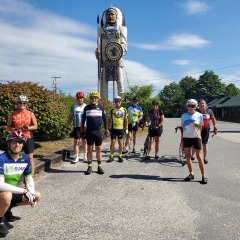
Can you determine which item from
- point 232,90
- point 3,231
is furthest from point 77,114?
point 232,90

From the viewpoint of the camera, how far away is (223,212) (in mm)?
4750

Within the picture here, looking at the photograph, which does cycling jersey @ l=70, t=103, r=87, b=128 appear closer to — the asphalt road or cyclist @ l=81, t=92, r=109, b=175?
cyclist @ l=81, t=92, r=109, b=175

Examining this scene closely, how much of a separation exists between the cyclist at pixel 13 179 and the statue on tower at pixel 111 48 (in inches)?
948

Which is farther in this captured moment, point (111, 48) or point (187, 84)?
point (187, 84)

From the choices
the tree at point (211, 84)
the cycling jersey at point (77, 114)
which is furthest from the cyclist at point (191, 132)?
the tree at point (211, 84)

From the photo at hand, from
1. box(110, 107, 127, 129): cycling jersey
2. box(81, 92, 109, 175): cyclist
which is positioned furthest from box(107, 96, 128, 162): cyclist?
box(81, 92, 109, 175): cyclist

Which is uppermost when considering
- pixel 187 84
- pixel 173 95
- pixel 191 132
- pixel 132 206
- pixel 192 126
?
pixel 187 84

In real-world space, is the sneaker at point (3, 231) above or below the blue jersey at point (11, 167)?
below

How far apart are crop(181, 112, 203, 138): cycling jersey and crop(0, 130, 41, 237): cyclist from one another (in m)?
3.76

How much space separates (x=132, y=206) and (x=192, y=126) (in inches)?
99.8

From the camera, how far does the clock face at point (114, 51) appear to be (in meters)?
27.7

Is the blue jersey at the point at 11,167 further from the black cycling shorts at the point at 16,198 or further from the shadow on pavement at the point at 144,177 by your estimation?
the shadow on pavement at the point at 144,177

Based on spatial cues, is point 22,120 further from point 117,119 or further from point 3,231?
point 117,119

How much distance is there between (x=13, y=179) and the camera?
13.4 ft
